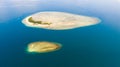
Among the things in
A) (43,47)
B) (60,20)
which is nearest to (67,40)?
(43,47)

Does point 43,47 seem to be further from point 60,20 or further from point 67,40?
point 60,20

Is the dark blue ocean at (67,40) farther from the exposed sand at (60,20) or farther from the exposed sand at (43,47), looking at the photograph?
the exposed sand at (60,20)

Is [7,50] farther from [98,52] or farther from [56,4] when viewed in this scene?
[56,4]

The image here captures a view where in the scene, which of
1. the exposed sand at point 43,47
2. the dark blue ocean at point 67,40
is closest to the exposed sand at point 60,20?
the dark blue ocean at point 67,40

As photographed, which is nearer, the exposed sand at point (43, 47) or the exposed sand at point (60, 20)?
the exposed sand at point (43, 47)

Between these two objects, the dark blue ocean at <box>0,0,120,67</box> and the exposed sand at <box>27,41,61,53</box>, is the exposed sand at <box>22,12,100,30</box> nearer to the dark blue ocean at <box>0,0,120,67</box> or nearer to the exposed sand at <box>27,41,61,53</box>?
the dark blue ocean at <box>0,0,120,67</box>
